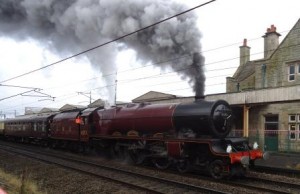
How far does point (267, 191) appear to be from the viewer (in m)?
10.3

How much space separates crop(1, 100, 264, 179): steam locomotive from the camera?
41.4ft

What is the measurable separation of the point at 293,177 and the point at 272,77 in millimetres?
14750

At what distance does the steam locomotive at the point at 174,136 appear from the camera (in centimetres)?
1263

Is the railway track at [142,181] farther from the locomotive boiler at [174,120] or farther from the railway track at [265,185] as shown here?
Result: the locomotive boiler at [174,120]

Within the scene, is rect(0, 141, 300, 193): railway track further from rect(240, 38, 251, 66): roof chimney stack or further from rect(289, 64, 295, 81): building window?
rect(240, 38, 251, 66): roof chimney stack

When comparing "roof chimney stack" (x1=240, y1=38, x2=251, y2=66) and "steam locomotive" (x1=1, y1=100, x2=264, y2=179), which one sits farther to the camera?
"roof chimney stack" (x1=240, y1=38, x2=251, y2=66)

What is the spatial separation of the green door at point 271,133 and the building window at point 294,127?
2.97 ft

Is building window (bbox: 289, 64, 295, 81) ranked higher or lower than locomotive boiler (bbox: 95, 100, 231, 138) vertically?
higher

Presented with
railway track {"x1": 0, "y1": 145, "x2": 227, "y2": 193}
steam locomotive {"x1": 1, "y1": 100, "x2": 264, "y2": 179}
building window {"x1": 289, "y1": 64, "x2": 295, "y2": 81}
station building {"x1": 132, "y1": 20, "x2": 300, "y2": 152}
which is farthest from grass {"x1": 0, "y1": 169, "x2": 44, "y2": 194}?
building window {"x1": 289, "y1": 64, "x2": 295, "y2": 81}

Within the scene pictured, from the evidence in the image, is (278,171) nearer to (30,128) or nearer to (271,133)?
(271,133)

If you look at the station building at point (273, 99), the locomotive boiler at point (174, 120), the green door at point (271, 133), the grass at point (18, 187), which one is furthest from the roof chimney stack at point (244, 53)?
the grass at point (18, 187)

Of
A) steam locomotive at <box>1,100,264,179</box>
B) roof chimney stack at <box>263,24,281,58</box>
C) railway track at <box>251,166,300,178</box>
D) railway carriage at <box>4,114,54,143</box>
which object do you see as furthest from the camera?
roof chimney stack at <box>263,24,281,58</box>

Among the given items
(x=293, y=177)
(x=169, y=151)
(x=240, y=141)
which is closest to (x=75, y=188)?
(x=169, y=151)

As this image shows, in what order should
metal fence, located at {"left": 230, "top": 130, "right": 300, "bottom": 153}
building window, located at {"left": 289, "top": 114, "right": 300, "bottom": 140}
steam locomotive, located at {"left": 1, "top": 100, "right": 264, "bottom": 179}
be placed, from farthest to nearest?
building window, located at {"left": 289, "top": 114, "right": 300, "bottom": 140}, metal fence, located at {"left": 230, "top": 130, "right": 300, "bottom": 153}, steam locomotive, located at {"left": 1, "top": 100, "right": 264, "bottom": 179}
